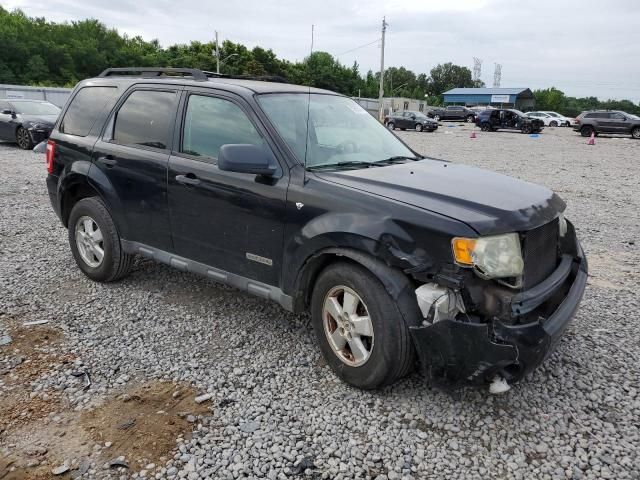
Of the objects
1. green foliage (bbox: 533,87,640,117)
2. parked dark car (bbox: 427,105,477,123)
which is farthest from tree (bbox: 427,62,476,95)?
parked dark car (bbox: 427,105,477,123)

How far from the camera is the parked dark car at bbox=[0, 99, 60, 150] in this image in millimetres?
14344

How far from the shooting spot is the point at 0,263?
5359mm

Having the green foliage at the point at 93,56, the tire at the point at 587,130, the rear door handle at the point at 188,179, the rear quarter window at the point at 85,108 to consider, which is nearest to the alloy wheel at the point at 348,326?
the rear door handle at the point at 188,179

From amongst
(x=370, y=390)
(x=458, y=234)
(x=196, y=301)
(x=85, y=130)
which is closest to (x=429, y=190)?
(x=458, y=234)

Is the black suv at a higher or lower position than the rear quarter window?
lower

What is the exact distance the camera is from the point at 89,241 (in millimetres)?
4781

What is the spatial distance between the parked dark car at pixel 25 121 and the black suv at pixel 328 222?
36.2 ft

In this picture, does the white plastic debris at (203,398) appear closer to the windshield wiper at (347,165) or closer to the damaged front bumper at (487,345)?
the damaged front bumper at (487,345)

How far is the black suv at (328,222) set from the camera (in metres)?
2.71

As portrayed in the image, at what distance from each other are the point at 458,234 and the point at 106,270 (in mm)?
3388

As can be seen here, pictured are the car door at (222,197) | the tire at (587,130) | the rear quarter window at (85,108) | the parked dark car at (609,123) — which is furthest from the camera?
the tire at (587,130)

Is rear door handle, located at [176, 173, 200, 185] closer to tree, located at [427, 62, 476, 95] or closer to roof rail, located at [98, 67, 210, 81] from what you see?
roof rail, located at [98, 67, 210, 81]

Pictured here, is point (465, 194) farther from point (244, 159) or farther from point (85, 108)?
point (85, 108)

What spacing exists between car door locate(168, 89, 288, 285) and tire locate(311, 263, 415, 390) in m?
0.46
